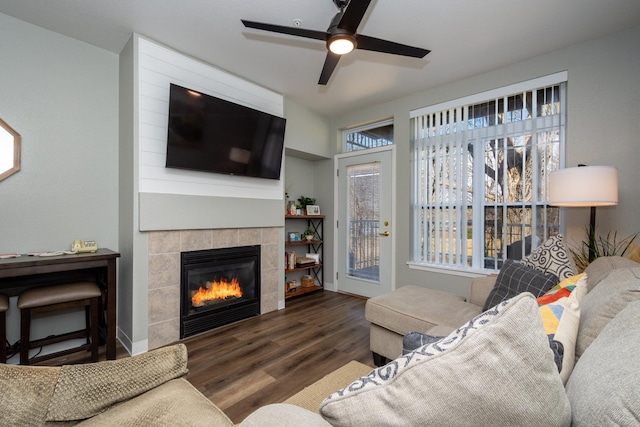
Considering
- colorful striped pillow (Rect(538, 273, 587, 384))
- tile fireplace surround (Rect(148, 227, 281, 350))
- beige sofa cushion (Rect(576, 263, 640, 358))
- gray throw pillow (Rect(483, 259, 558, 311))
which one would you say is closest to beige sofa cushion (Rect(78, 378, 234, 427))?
colorful striped pillow (Rect(538, 273, 587, 384))

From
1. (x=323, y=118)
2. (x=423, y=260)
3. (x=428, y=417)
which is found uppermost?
(x=323, y=118)

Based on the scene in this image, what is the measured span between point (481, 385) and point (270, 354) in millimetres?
2168

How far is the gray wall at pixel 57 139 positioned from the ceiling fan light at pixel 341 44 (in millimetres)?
2192

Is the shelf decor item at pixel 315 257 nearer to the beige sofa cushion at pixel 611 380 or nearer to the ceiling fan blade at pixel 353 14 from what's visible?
the ceiling fan blade at pixel 353 14

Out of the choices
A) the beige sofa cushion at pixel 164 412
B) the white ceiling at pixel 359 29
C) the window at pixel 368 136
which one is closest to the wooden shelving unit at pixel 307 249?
the window at pixel 368 136

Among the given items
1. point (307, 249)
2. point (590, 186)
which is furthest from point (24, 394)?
point (307, 249)

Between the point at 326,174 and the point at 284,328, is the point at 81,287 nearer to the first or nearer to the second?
the point at 284,328

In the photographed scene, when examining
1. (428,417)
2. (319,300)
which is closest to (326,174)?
(319,300)

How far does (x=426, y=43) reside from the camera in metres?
2.51

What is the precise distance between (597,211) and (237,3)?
3435mm

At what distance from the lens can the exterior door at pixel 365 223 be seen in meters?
3.81

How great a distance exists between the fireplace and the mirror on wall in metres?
1.39

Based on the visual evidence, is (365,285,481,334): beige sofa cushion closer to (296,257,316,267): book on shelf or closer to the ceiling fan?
the ceiling fan

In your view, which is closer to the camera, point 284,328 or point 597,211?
point 597,211
